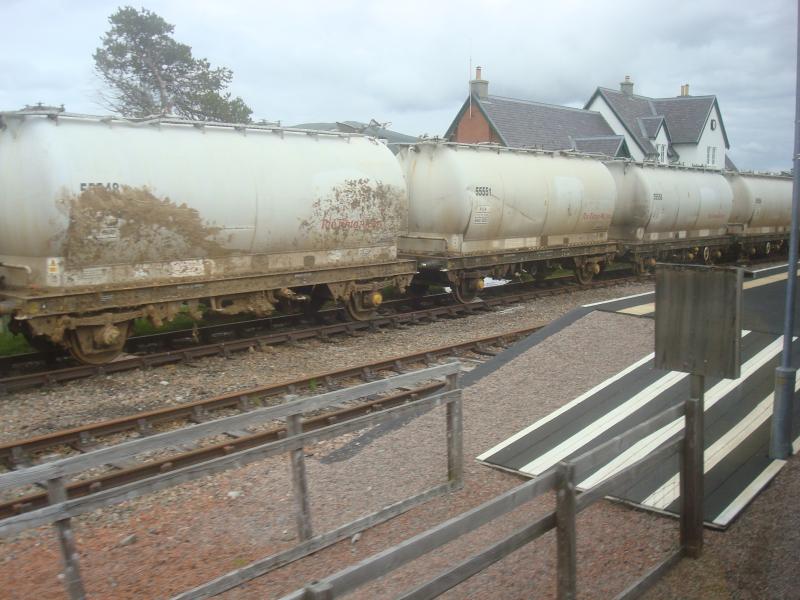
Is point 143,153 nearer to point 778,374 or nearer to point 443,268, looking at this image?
point 443,268

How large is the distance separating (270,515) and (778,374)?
4192 millimetres

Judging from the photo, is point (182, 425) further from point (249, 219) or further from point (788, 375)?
point (788, 375)

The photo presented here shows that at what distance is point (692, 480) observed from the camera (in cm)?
432

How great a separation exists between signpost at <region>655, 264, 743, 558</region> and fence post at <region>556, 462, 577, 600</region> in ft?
3.73

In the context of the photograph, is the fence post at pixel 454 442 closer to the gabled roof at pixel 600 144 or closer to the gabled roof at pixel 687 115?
the gabled roof at pixel 600 144

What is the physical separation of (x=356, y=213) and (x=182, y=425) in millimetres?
5971

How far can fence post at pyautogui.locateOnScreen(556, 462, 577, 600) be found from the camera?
11.3 ft

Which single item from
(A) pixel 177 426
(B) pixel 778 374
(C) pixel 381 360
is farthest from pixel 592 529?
(C) pixel 381 360

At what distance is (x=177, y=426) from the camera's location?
303 inches

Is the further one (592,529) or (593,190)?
(593,190)

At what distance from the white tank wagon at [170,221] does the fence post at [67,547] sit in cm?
626

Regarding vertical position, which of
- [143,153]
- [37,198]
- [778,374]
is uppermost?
[143,153]

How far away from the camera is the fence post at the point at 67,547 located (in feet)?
11.1

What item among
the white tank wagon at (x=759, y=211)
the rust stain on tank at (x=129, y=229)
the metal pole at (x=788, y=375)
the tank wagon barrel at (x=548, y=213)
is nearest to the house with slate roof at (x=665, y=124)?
the white tank wagon at (x=759, y=211)
